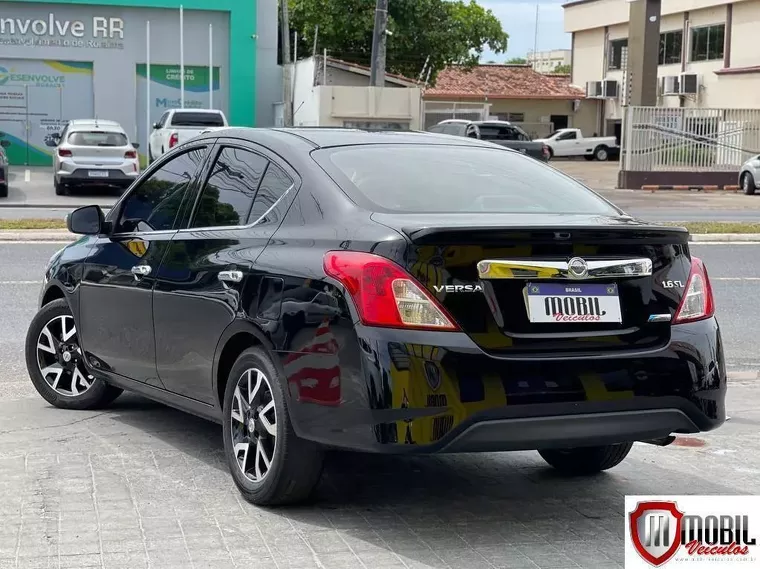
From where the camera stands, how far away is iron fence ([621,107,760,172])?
3481 centimetres

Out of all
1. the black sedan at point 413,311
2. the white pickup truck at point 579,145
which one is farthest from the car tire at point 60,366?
the white pickup truck at point 579,145

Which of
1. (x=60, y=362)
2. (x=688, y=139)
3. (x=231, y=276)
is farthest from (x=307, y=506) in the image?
(x=688, y=139)

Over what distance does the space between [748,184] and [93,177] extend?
729 inches

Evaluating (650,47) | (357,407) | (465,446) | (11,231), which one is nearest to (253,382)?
(357,407)

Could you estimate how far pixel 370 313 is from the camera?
4.54 m

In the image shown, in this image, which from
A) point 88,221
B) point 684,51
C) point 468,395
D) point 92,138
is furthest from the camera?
point 684,51

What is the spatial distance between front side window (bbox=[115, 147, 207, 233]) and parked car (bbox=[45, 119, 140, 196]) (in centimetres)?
1980

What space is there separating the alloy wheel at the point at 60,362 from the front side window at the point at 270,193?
2.03 m

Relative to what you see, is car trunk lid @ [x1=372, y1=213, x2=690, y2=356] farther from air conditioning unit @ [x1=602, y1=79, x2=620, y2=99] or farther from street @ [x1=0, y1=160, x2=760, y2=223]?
air conditioning unit @ [x1=602, y1=79, x2=620, y2=99]

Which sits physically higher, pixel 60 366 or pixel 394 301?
pixel 394 301

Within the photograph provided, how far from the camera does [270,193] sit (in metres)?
5.45

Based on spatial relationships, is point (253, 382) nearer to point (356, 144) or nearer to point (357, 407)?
point (357, 407)

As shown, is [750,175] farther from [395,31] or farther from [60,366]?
[60,366]

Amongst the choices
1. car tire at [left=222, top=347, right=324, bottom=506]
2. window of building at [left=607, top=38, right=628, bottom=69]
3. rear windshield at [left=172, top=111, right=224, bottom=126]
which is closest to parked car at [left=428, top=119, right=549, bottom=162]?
rear windshield at [left=172, top=111, right=224, bottom=126]
